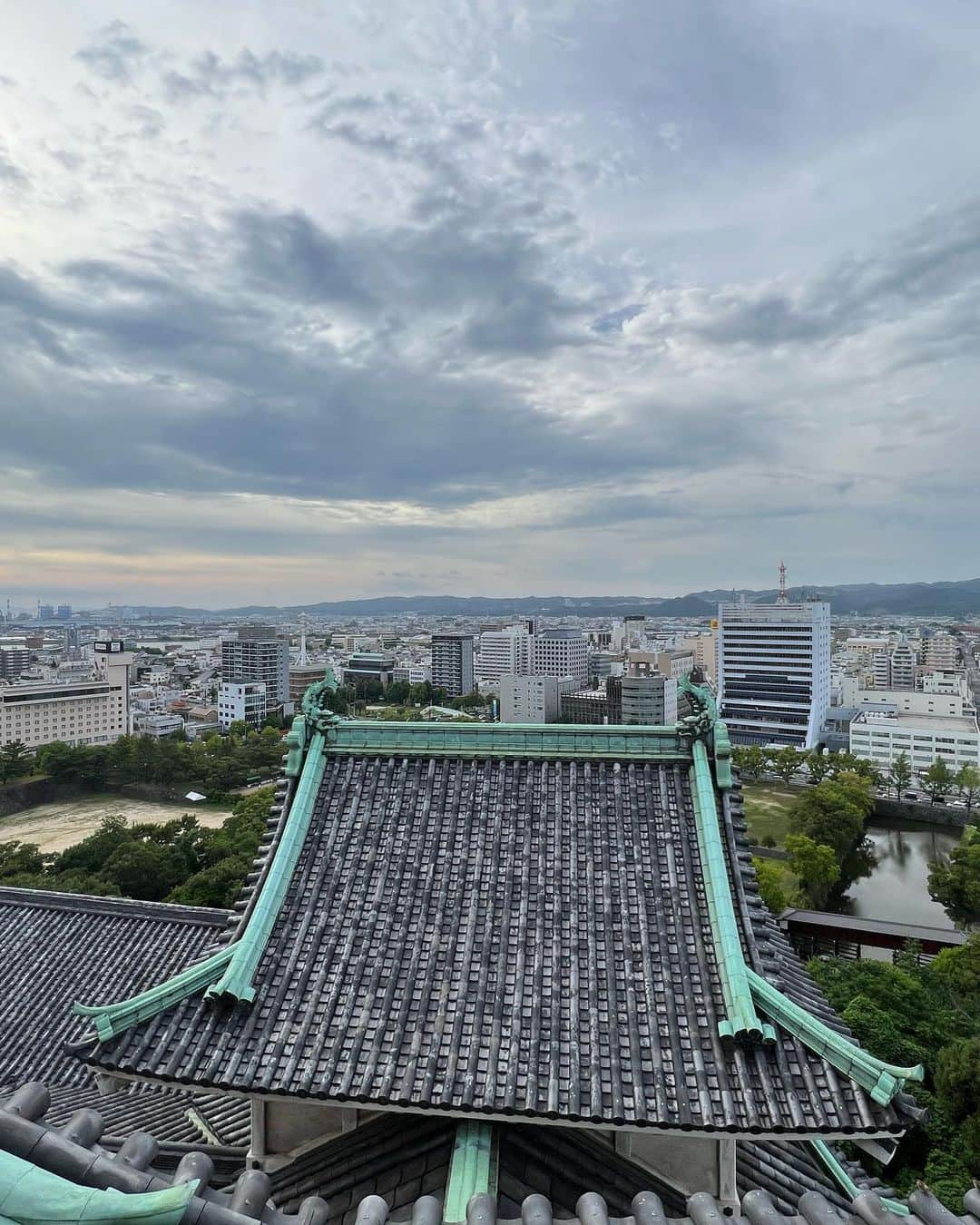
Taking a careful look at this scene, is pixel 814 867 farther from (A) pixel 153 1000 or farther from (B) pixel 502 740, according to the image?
(A) pixel 153 1000

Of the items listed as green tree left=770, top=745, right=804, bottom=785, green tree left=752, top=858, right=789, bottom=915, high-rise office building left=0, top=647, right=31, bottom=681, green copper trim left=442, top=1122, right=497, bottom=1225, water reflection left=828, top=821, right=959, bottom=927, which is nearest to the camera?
green copper trim left=442, top=1122, right=497, bottom=1225

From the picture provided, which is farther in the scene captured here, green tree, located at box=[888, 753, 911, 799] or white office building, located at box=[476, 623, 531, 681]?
white office building, located at box=[476, 623, 531, 681]

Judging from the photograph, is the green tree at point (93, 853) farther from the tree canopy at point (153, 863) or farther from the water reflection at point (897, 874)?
the water reflection at point (897, 874)

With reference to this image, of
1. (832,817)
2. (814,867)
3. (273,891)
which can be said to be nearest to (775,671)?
(832,817)

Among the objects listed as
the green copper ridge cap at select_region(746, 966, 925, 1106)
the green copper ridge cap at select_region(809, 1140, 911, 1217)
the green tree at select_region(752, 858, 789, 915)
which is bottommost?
the green tree at select_region(752, 858, 789, 915)

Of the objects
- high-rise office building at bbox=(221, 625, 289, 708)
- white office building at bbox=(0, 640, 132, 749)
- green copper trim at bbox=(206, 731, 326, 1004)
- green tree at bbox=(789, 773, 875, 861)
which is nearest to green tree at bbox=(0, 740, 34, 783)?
white office building at bbox=(0, 640, 132, 749)

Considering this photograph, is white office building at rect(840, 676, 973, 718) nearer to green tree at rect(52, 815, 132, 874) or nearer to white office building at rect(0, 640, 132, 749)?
green tree at rect(52, 815, 132, 874)

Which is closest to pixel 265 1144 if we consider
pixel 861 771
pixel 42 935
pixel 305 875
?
pixel 305 875
